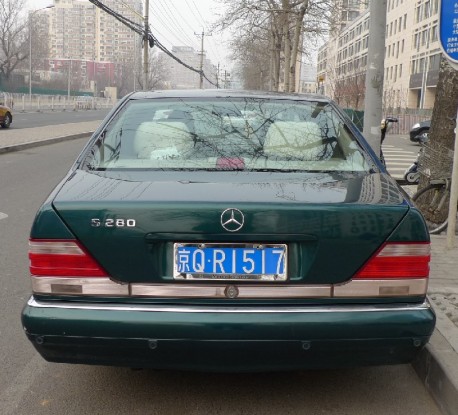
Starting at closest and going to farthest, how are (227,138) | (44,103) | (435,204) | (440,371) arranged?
(440,371)
(227,138)
(435,204)
(44,103)

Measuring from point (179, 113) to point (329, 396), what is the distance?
1.85 m

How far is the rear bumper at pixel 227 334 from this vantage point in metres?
2.53

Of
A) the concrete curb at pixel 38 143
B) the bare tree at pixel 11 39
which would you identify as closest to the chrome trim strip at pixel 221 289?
the concrete curb at pixel 38 143

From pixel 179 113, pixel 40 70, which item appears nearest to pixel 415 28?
pixel 40 70

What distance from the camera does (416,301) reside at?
268 cm

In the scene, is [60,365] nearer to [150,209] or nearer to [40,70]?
[150,209]

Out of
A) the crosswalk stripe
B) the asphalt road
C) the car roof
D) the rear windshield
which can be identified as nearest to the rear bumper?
the asphalt road

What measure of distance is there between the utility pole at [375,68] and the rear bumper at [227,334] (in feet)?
14.8

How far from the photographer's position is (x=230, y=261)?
256 centimetres

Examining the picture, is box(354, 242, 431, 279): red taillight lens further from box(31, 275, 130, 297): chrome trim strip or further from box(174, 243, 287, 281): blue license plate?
box(31, 275, 130, 297): chrome trim strip

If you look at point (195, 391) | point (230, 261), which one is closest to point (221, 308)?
point (230, 261)

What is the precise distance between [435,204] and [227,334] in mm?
5003

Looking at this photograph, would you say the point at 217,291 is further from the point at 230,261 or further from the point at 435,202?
the point at 435,202

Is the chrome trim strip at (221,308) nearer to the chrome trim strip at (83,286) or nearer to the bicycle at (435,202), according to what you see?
the chrome trim strip at (83,286)
